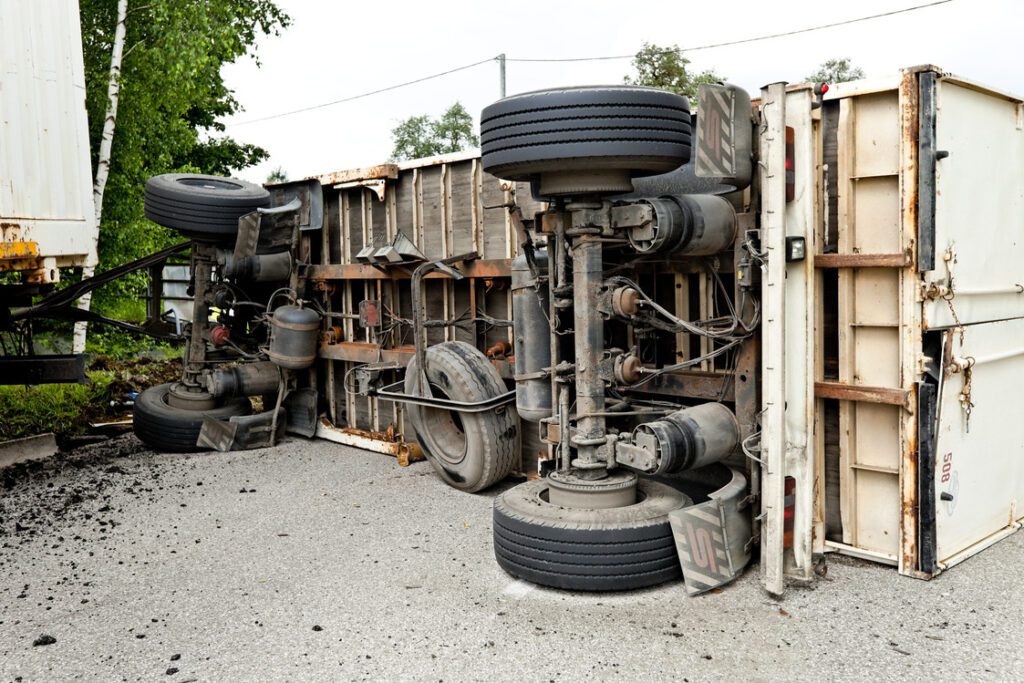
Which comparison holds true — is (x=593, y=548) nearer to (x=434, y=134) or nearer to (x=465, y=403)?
(x=465, y=403)

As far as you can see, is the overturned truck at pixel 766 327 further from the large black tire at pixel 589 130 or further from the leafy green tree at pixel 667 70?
the leafy green tree at pixel 667 70

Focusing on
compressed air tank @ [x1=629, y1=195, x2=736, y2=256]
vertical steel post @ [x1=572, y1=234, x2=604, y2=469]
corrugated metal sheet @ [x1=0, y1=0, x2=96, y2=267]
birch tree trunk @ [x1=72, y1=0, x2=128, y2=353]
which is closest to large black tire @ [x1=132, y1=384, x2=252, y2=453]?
corrugated metal sheet @ [x1=0, y1=0, x2=96, y2=267]

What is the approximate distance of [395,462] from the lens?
25.0ft

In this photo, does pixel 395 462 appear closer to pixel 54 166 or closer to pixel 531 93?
pixel 54 166

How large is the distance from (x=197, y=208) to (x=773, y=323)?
5572mm

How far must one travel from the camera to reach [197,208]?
802cm

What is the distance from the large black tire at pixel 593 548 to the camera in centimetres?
444

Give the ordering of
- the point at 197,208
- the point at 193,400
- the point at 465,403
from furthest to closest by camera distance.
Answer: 1. the point at 193,400
2. the point at 197,208
3. the point at 465,403

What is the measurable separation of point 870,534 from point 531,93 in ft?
9.48

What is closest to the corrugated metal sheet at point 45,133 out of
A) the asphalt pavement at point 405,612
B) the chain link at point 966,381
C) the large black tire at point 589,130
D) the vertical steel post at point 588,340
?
the asphalt pavement at point 405,612

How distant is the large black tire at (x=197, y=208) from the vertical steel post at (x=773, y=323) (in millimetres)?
5321

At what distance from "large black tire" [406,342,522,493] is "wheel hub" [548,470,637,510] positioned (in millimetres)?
1454

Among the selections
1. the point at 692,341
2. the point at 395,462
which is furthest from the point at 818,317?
the point at 395,462

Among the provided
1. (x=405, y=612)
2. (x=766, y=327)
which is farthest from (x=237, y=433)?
(x=766, y=327)
